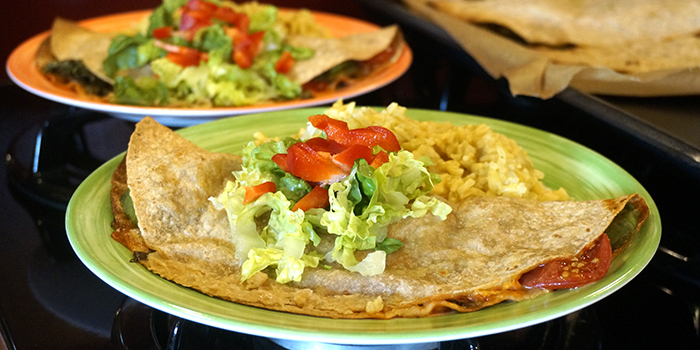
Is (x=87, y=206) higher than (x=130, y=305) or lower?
higher

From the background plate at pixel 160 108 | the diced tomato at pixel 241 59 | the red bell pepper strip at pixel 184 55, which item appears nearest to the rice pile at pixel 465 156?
the background plate at pixel 160 108

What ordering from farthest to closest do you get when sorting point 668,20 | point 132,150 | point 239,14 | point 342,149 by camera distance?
point 668,20 → point 239,14 → point 132,150 → point 342,149

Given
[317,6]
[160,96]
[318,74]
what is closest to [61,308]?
[160,96]

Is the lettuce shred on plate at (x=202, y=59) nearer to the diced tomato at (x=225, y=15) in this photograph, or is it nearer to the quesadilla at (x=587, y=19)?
the diced tomato at (x=225, y=15)

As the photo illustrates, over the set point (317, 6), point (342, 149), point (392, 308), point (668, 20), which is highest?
point (342, 149)

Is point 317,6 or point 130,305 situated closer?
point 130,305

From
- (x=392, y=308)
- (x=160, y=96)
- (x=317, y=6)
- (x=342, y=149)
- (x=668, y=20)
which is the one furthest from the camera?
(x=317, y=6)

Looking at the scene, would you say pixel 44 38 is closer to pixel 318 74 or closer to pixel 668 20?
pixel 318 74
